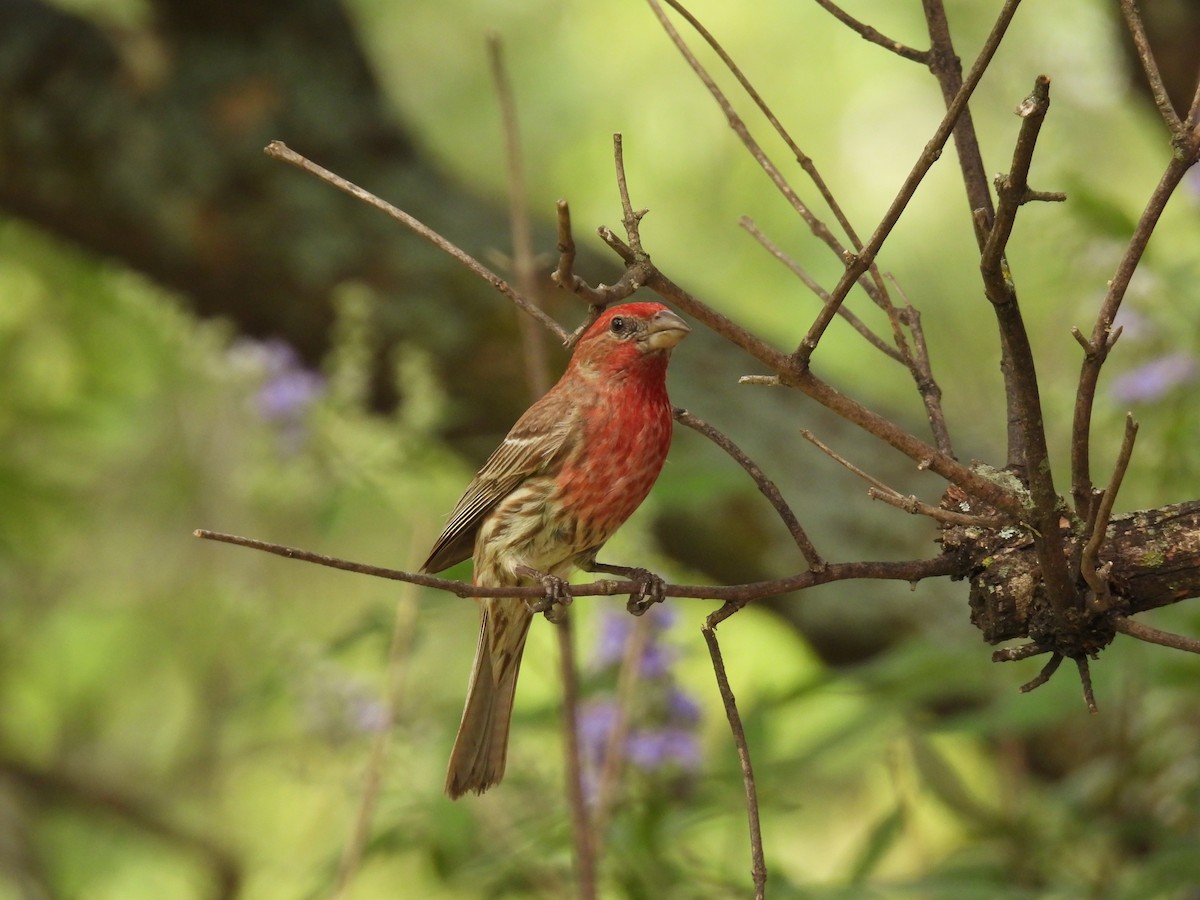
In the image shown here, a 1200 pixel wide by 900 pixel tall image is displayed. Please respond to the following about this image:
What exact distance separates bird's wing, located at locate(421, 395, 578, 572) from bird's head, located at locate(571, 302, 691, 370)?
0.50ft

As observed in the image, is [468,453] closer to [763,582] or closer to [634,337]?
[634,337]

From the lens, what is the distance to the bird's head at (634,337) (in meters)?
3.24

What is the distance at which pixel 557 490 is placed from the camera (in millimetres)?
3336

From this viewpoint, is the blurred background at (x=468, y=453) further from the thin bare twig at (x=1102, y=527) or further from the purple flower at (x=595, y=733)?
the thin bare twig at (x=1102, y=527)

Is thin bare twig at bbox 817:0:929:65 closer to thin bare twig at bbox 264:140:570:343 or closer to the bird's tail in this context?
thin bare twig at bbox 264:140:570:343

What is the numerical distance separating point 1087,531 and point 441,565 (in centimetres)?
157

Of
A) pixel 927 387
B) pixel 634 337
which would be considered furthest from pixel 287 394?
pixel 927 387

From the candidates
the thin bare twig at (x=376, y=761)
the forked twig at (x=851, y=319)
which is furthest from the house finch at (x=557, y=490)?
the forked twig at (x=851, y=319)

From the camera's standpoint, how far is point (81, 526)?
634 cm

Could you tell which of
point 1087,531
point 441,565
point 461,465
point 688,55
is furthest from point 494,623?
point 461,465

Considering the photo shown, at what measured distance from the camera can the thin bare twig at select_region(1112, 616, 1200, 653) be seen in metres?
1.76

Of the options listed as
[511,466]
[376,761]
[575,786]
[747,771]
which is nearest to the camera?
[747,771]

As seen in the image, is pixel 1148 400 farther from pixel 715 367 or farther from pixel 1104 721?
pixel 715 367

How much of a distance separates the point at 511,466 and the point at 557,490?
21 centimetres
